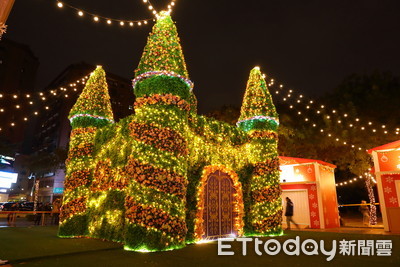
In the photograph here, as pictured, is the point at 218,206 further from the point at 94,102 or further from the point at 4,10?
the point at 4,10

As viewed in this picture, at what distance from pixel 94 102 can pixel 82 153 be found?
2.06 m

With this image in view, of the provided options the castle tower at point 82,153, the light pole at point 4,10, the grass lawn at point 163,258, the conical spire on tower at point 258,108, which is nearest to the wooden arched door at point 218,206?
the grass lawn at point 163,258

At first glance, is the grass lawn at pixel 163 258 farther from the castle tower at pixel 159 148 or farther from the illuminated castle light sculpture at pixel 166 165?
the illuminated castle light sculpture at pixel 166 165

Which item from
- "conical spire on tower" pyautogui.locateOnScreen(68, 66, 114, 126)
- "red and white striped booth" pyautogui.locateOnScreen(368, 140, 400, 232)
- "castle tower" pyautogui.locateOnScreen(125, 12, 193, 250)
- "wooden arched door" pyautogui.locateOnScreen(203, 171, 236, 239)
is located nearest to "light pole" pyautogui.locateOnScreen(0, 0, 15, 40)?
"castle tower" pyautogui.locateOnScreen(125, 12, 193, 250)

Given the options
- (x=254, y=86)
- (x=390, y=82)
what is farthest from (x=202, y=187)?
(x=390, y=82)

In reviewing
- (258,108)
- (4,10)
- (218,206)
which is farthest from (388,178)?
(4,10)

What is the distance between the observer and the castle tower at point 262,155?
32.7 ft

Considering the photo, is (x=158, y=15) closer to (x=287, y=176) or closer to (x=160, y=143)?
(x=160, y=143)

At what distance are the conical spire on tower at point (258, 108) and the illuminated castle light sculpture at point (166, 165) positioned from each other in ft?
0.13

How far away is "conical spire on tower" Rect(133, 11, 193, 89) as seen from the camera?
7.66 m

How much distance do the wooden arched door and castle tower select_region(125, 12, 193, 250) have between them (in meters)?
1.66

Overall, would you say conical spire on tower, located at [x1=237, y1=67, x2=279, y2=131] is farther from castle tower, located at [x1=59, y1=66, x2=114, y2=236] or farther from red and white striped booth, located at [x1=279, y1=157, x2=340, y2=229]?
castle tower, located at [x1=59, y1=66, x2=114, y2=236]

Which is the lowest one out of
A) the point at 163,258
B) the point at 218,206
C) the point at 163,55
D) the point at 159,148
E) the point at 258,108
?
the point at 163,258

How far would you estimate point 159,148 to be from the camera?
23.3ft
